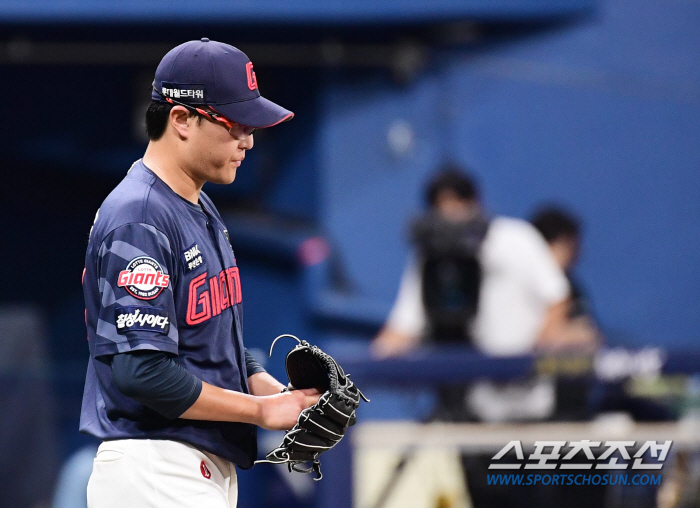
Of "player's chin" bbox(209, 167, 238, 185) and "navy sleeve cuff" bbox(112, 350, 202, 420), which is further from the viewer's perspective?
"player's chin" bbox(209, 167, 238, 185)

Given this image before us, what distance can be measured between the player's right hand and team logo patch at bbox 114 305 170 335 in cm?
29

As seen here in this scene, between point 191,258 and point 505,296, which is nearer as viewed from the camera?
point 191,258

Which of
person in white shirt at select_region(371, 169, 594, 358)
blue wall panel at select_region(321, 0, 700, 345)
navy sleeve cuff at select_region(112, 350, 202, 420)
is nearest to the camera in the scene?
navy sleeve cuff at select_region(112, 350, 202, 420)

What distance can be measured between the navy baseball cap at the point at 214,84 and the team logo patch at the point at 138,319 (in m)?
0.45

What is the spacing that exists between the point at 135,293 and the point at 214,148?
37cm

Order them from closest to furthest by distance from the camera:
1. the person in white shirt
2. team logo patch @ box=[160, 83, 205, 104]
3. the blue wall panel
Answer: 1. team logo patch @ box=[160, 83, 205, 104]
2. the person in white shirt
3. the blue wall panel

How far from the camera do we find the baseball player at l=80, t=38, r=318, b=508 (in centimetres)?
213

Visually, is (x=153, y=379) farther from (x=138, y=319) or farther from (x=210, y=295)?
(x=210, y=295)

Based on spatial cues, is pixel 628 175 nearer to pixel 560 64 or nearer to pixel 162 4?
pixel 560 64

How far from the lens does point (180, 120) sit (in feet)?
7.48

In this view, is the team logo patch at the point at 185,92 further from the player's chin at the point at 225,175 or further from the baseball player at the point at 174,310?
the player's chin at the point at 225,175

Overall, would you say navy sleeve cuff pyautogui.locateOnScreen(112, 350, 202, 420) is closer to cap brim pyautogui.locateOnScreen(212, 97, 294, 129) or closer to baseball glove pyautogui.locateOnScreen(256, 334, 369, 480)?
baseball glove pyautogui.locateOnScreen(256, 334, 369, 480)

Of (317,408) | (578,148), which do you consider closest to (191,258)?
(317,408)

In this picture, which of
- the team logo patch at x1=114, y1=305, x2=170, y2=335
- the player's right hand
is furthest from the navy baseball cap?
the player's right hand
